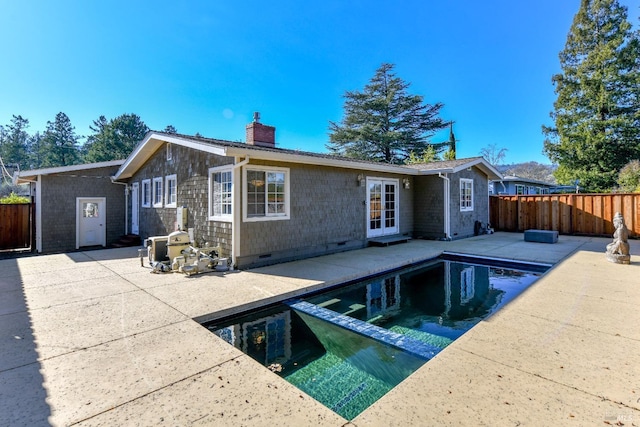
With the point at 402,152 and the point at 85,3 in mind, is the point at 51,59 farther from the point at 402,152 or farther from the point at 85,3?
the point at 402,152

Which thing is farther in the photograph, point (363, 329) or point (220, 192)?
point (220, 192)

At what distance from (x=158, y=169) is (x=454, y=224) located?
11.0 meters

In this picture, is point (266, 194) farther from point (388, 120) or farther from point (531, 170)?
point (531, 170)

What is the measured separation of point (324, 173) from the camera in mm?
8648

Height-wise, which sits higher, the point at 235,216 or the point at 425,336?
the point at 235,216

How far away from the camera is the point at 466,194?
12.8 m

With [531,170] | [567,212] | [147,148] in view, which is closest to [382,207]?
[147,148]

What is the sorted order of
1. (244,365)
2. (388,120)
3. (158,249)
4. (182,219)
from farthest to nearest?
(388,120)
(182,219)
(158,249)
(244,365)

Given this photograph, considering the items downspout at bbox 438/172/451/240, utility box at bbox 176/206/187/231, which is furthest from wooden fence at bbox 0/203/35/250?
downspout at bbox 438/172/451/240

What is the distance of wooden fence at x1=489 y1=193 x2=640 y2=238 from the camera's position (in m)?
11.7

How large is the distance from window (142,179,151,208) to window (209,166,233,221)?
4869 millimetres

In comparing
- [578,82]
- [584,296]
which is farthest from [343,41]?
[584,296]

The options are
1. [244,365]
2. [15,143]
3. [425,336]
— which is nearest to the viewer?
[244,365]

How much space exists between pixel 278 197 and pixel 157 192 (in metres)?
5.66
